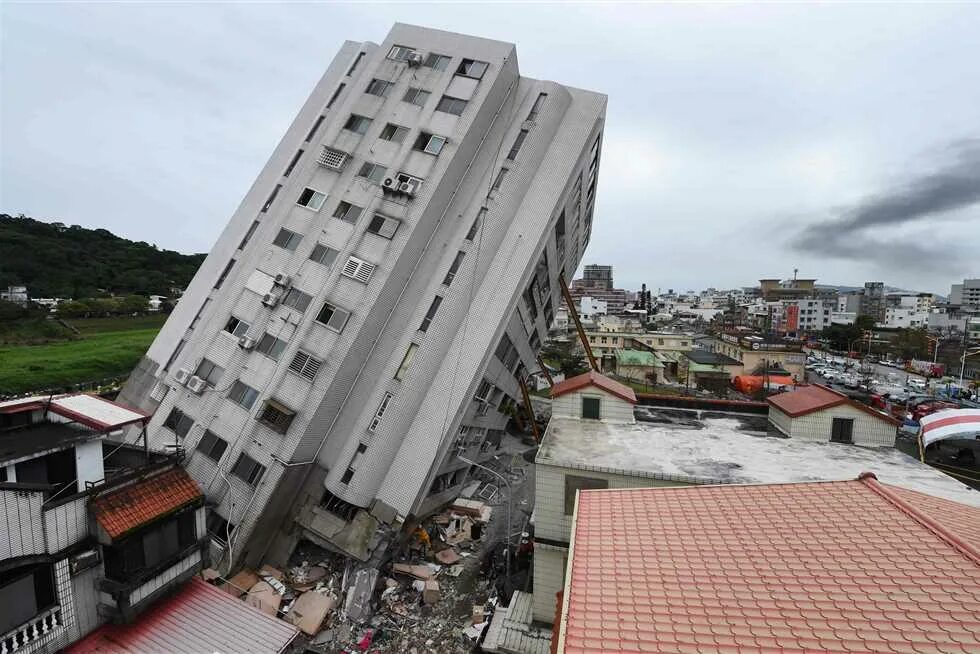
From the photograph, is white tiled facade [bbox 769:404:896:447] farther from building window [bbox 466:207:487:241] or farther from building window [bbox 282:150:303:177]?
building window [bbox 282:150:303:177]

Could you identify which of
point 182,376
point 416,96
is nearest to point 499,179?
point 416,96

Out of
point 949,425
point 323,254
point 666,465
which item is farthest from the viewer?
point 949,425

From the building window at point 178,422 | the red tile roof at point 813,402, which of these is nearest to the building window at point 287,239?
the building window at point 178,422

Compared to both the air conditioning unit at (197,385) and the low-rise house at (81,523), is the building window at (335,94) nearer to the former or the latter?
the air conditioning unit at (197,385)

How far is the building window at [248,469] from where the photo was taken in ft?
59.6

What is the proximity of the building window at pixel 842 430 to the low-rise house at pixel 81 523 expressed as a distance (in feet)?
76.8

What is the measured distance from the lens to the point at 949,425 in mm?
24750

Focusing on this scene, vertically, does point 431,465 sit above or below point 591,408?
below

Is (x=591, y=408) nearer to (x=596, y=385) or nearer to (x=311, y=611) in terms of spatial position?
(x=596, y=385)

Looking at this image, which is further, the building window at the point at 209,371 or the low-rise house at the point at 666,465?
the building window at the point at 209,371

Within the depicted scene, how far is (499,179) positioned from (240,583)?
20122mm

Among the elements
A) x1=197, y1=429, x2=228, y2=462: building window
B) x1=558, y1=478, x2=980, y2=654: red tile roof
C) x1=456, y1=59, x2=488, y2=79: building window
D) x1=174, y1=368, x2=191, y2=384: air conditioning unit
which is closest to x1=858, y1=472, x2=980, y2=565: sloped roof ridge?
x1=558, y1=478, x2=980, y2=654: red tile roof

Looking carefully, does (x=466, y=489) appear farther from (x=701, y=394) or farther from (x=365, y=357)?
(x=701, y=394)

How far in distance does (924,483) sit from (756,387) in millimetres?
36643
